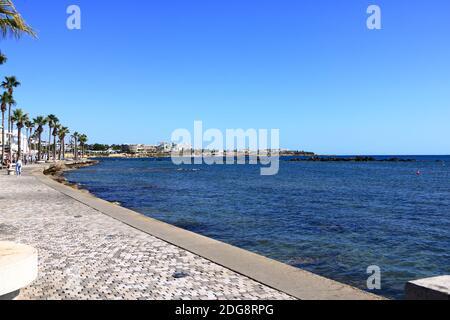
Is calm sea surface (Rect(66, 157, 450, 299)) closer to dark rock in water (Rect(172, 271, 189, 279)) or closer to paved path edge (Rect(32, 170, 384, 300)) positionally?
paved path edge (Rect(32, 170, 384, 300))

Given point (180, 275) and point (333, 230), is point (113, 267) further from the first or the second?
point (333, 230)

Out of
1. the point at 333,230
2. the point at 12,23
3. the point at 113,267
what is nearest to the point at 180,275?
the point at 113,267

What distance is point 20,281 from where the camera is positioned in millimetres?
5586

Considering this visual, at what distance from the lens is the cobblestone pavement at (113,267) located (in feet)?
21.0

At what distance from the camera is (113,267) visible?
7.93m

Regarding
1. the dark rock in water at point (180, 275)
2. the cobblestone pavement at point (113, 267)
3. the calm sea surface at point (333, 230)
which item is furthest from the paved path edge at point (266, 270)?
the calm sea surface at point (333, 230)

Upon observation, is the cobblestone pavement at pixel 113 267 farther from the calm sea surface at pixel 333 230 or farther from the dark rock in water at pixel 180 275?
the calm sea surface at pixel 333 230

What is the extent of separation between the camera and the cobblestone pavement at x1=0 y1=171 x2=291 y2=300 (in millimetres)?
6406

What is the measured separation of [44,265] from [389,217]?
18.4 metres

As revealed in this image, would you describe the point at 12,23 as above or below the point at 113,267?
above

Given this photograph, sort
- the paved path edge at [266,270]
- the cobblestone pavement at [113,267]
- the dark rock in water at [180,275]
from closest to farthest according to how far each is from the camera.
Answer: the cobblestone pavement at [113,267]
the paved path edge at [266,270]
the dark rock in water at [180,275]

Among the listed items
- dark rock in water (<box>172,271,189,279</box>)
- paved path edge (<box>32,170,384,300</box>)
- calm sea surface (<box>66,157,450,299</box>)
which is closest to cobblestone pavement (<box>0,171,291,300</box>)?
dark rock in water (<box>172,271,189,279</box>)

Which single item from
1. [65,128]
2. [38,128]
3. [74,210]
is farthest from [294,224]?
[65,128]
